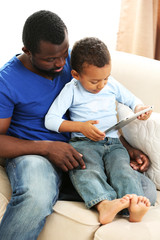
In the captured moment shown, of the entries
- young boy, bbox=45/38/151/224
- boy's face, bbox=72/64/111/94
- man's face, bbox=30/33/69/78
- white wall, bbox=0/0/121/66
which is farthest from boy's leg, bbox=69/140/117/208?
white wall, bbox=0/0/121/66

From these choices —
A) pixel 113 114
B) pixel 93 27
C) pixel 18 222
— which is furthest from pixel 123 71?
pixel 18 222

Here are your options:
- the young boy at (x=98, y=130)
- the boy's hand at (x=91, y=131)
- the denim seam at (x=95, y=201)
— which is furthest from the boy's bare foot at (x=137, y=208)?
the boy's hand at (x=91, y=131)

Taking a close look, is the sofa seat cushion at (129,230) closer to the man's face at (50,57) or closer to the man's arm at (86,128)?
the man's arm at (86,128)

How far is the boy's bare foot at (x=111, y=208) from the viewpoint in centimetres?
129

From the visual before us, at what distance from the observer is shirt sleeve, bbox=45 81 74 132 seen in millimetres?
1575

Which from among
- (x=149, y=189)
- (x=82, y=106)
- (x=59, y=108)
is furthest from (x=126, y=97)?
(x=149, y=189)

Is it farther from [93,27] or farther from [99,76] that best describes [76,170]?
[93,27]

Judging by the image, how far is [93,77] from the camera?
4.99 feet

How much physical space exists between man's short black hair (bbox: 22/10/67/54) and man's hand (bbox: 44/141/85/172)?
42cm

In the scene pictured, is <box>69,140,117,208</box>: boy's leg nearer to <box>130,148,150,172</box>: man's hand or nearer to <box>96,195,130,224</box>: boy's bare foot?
<box>96,195,130,224</box>: boy's bare foot

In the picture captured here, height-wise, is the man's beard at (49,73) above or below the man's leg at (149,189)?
above

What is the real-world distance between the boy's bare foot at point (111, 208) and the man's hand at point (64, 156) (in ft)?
0.74

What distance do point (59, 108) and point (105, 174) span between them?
37 centimetres

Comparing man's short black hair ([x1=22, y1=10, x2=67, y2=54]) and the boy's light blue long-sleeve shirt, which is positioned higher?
man's short black hair ([x1=22, y1=10, x2=67, y2=54])
